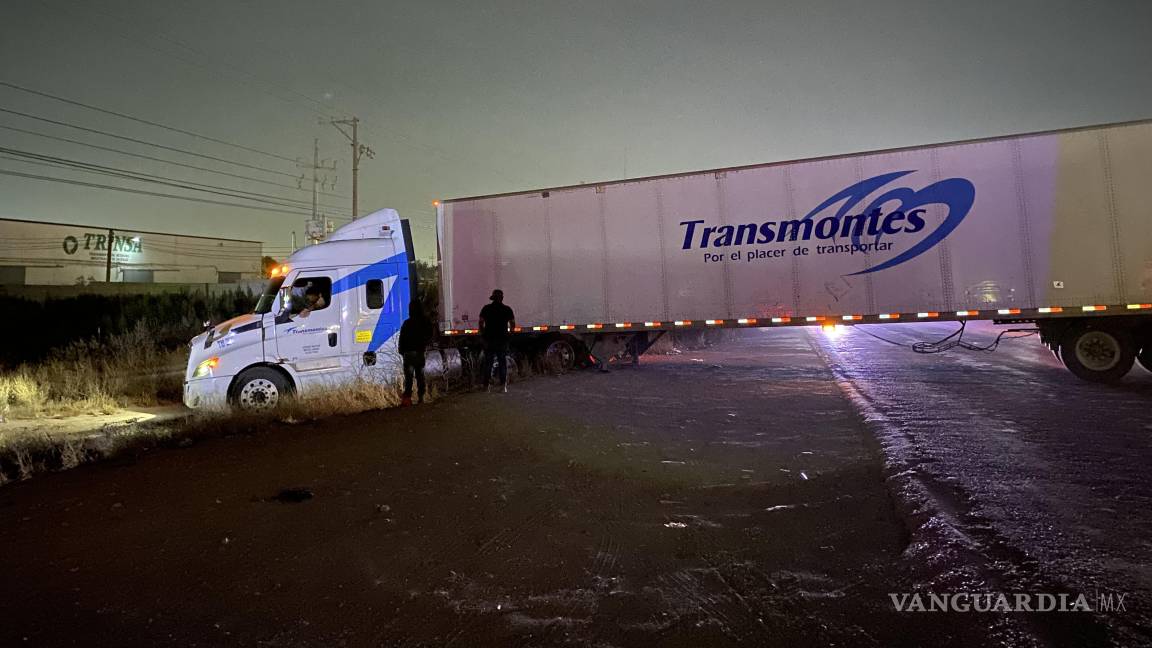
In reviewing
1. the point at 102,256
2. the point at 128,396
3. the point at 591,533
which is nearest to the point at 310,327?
the point at 128,396

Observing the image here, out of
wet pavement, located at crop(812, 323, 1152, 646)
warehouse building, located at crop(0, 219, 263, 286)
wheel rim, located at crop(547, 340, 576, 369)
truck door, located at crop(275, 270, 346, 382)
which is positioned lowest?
wet pavement, located at crop(812, 323, 1152, 646)

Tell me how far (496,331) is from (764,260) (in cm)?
537

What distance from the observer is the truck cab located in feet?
29.2

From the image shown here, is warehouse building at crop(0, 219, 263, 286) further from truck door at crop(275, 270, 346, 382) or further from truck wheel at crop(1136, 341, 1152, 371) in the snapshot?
truck wheel at crop(1136, 341, 1152, 371)

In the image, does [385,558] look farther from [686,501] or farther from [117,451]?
[117,451]

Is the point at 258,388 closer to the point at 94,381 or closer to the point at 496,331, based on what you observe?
the point at 496,331

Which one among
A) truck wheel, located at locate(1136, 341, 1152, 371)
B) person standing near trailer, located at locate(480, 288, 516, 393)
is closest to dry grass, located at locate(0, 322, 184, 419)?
person standing near trailer, located at locate(480, 288, 516, 393)

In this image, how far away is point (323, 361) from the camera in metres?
9.46

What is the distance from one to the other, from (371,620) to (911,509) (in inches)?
141

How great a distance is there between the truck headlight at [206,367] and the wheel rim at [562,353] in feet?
20.7

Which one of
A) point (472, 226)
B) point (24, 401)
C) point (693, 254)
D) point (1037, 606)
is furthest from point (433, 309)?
point (1037, 606)

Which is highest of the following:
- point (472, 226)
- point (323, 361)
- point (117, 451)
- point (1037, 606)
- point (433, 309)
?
point (472, 226)

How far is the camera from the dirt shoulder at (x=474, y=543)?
277 cm

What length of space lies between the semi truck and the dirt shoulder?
11.4 ft
